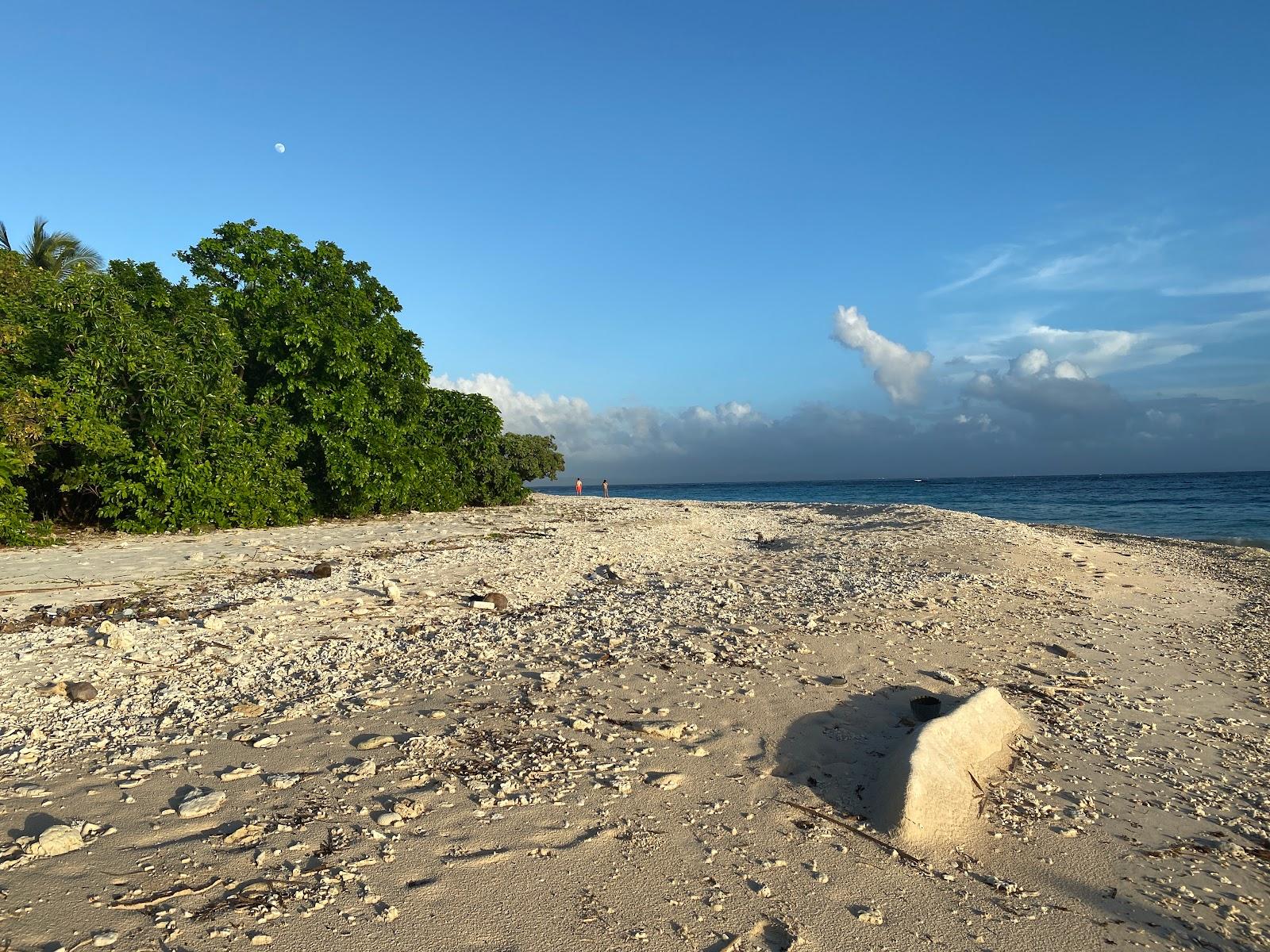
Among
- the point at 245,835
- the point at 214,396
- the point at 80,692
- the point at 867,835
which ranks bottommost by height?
the point at 867,835

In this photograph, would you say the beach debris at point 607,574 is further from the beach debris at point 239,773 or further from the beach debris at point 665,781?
the beach debris at point 239,773

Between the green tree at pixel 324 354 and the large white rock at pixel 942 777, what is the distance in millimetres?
17389

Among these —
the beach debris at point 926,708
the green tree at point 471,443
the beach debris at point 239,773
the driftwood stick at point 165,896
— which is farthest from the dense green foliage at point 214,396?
the beach debris at point 926,708

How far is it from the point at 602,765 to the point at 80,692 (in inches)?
160

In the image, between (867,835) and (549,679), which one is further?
(549,679)

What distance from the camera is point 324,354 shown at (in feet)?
61.2

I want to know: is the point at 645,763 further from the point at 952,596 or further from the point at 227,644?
the point at 952,596

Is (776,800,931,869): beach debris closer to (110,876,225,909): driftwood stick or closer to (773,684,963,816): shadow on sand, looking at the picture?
(773,684,963,816): shadow on sand

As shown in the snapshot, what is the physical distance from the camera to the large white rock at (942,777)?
3.89 m

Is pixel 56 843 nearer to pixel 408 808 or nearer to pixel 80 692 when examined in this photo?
pixel 408 808

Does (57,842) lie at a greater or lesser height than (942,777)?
greater

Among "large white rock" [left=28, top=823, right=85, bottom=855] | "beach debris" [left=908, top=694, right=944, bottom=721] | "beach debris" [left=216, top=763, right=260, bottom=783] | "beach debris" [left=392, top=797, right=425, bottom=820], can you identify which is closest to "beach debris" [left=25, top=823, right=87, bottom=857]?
"large white rock" [left=28, top=823, right=85, bottom=855]

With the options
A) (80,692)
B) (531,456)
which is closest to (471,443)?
(531,456)

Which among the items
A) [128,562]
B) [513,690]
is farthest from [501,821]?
[128,562]
